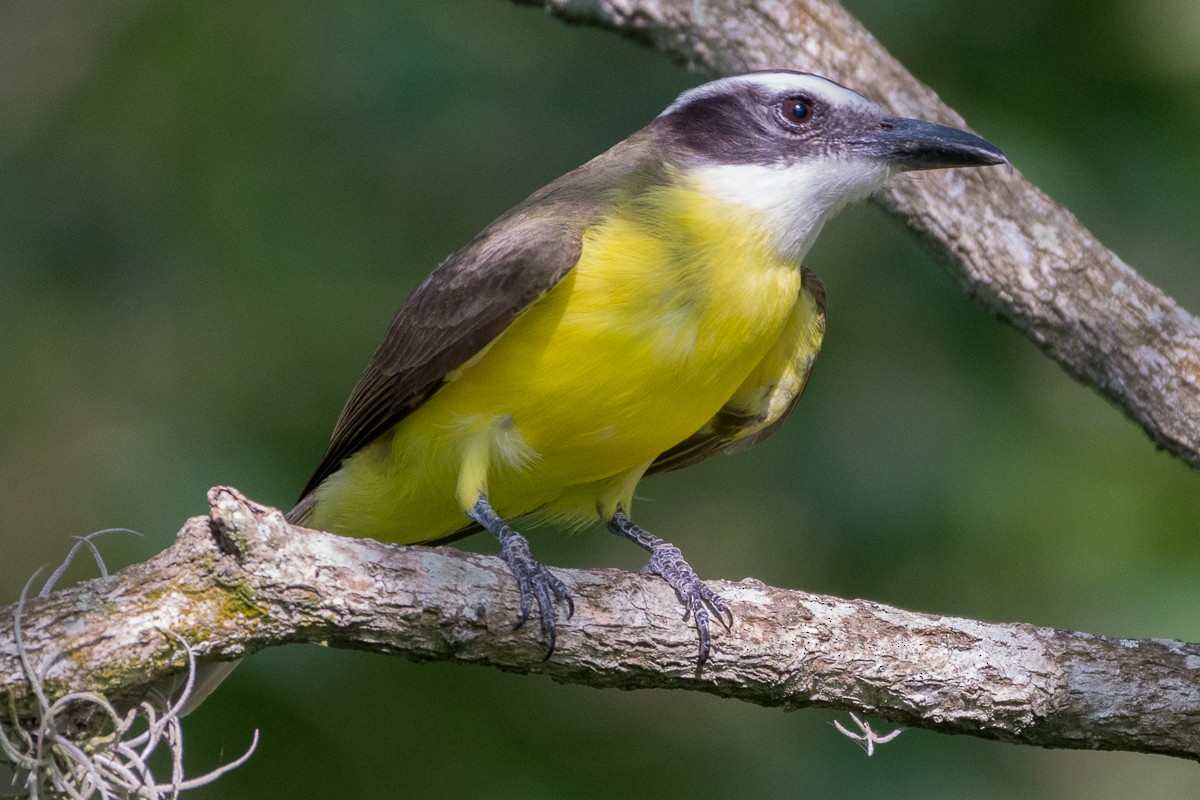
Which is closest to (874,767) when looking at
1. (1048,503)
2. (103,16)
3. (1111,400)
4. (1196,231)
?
(1048,503)

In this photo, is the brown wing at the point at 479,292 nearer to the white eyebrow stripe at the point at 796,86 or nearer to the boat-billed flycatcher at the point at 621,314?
the boat-billed flycatcher at the point at 621,314

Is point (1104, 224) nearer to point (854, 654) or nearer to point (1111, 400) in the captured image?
point (1111, 400)

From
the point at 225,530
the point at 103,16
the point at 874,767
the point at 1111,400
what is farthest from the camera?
the point at 103,16

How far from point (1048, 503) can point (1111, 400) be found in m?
1.13

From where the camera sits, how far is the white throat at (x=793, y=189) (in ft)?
14.3

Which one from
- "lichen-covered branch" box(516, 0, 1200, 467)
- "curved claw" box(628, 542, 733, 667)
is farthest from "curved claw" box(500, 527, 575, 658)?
"lichen-covered branch" box(516, 0, 1200, 467)

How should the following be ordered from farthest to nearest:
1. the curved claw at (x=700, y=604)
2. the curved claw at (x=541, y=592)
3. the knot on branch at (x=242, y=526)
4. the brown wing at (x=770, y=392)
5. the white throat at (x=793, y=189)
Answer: the brown wing at (x=770, y=392), the white throat at (x=793, y=189), the curved claw at (x=700, y=604), the curved claw at (x=541, y=592), the knot on branch at (x=242, y=526)

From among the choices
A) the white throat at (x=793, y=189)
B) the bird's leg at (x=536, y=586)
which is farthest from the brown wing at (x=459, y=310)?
the bird's leg at (x=536, y=586)

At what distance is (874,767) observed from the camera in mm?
5449

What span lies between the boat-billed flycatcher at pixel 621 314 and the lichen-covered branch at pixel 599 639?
157mm

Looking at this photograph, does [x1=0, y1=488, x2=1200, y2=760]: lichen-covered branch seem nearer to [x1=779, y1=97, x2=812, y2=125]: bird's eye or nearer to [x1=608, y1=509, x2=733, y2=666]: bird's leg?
[x1=608, y1=509, x2=733, y2=666]: bird's leg

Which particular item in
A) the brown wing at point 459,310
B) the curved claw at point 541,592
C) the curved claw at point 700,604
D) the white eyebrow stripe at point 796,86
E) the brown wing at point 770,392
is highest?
the white eyebrow stripe at point 796,86

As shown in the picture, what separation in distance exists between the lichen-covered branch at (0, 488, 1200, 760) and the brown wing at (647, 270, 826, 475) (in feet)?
3.48

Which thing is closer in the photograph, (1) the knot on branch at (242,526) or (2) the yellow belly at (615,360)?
(1) the knot on branch at (242,526)
